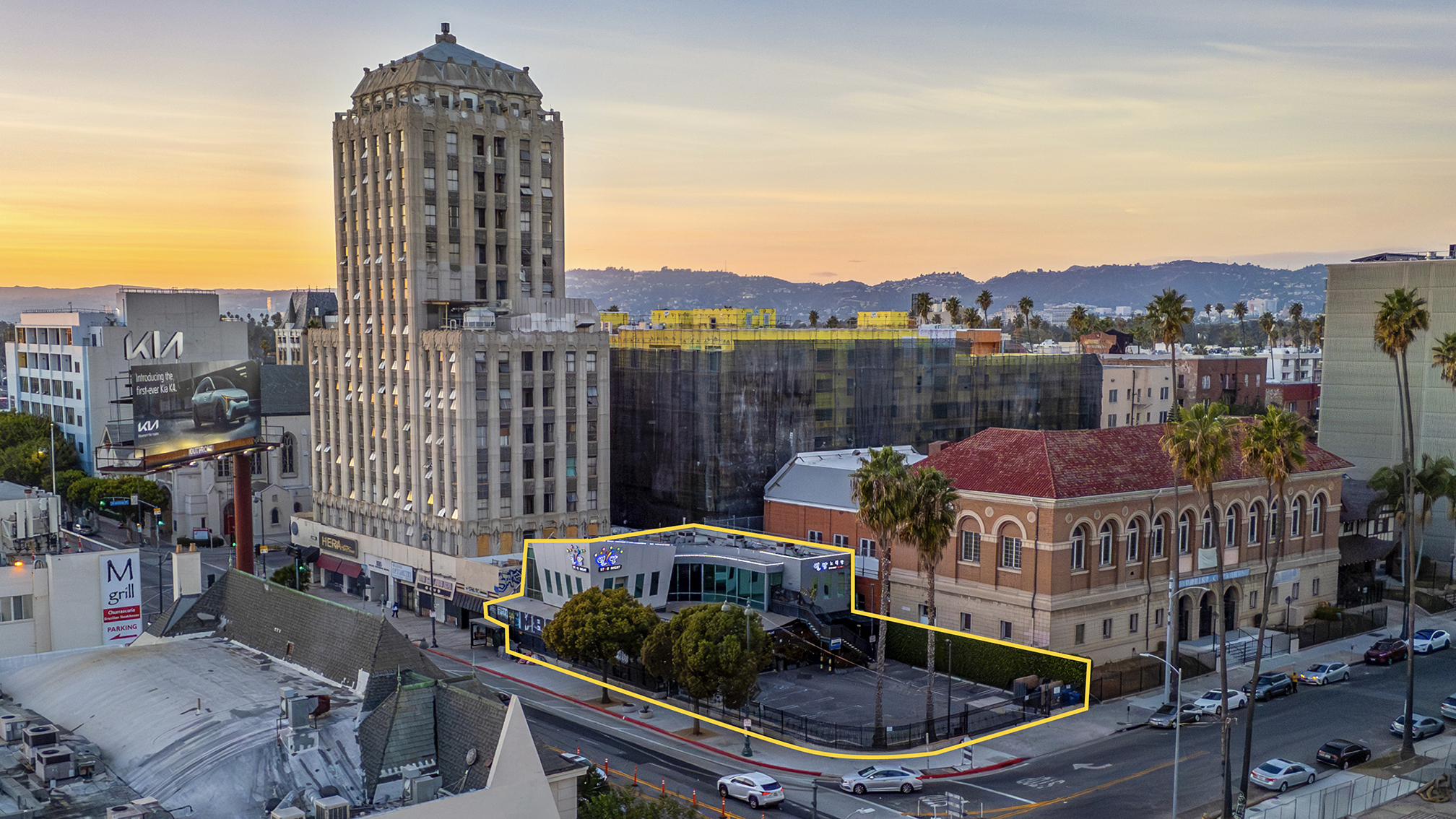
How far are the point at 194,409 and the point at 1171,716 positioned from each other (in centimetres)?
6745

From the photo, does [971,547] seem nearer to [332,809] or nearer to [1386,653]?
[1386,653]

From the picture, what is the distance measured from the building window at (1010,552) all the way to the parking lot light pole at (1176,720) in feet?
29.3

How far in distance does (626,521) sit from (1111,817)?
57452mm

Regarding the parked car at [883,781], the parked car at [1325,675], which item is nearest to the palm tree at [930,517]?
the parked car at [883,781]

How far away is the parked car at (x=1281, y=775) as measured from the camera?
5284 cm

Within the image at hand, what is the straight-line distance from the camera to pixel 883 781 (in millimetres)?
51875

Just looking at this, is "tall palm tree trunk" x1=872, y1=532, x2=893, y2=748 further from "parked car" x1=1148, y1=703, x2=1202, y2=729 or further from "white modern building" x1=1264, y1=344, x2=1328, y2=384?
"white modern building" x1=1264, y1=344, x2=1328, y2=384

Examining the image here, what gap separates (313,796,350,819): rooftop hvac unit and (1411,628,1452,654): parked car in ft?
227

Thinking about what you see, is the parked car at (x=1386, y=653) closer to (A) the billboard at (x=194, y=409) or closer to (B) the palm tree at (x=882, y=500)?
(B) the palm tree at (x=882, y=500)

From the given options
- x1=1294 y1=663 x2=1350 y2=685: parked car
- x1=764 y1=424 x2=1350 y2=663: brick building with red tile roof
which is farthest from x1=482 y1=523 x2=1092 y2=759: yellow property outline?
x1=1294 y1=663 x2=1350 y2=685: parked car

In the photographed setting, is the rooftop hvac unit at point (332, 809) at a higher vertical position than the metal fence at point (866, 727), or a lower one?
higher

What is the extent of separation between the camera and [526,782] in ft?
114

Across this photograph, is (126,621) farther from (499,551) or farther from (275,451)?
(275,451)

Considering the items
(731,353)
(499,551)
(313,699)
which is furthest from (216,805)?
(731,353)
